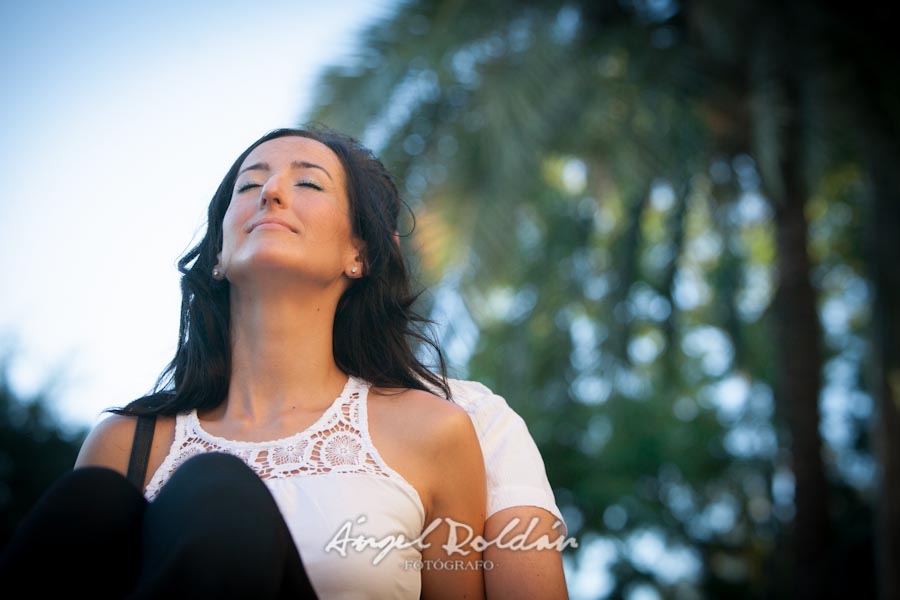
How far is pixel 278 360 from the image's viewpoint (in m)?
2.85

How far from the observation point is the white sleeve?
2.66m

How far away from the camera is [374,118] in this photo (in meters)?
6.79

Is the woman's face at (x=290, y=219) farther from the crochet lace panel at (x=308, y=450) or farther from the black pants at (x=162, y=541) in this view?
the black pants at (x=162, y=541)

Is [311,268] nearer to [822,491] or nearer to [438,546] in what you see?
[438,546]

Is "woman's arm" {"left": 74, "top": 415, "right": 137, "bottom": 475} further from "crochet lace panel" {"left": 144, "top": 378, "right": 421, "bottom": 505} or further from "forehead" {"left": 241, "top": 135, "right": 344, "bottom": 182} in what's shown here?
"forehead" {"left": 241, "top": 135, "right": 344, "bottom": 182}

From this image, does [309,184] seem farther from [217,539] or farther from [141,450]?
[217,539]

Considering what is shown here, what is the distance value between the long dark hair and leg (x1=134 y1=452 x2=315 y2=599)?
29.8 inches

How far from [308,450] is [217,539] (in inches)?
25.8

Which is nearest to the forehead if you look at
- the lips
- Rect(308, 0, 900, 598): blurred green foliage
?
the lips

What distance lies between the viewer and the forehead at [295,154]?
296cm

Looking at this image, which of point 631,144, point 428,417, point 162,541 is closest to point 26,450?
point 631,144

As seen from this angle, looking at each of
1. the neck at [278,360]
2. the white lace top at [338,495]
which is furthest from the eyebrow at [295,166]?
the white lace top at [338,495]

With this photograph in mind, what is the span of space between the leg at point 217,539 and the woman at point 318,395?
15 millimetres

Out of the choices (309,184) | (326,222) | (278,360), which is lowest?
(278,360)
